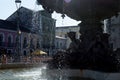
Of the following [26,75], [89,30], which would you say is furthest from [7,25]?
[89,30]

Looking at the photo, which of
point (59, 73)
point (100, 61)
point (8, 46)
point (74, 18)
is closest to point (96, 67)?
point (100, 61)

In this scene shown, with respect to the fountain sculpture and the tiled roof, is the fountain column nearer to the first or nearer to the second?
the fountain sculpture

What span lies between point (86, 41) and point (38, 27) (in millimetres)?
56328

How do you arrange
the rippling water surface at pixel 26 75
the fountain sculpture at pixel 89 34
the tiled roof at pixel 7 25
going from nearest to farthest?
the fountain sculpture at pixel 89 34, the rippling water surface at pixel 26 75, the tiled roof at pixel 7 25

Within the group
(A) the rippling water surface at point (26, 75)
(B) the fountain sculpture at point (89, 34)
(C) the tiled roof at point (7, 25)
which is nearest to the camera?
(B) the fountain sculpture at point (89, 34)

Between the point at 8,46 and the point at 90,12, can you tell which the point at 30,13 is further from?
the point at 90,12

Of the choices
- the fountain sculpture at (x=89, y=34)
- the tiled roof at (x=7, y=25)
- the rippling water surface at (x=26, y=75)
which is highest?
the tiled roof at (x=7, y=25)

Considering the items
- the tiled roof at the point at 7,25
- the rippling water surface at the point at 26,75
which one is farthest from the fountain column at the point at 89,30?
the tiled roof at the point at 7,25

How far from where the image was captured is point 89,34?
416 inches

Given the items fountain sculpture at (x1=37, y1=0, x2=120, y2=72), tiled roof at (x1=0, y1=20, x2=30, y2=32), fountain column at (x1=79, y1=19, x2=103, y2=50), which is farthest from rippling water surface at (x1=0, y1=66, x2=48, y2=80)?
tiled roof at (x1=0, y1=20, x2=30, y2=32)

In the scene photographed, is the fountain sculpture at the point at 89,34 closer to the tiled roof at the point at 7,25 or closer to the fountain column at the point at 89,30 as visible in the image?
the fountain column at the point at 89,30

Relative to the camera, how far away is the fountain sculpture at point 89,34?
9.49 m

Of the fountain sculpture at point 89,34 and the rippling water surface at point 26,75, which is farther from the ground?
the fountain sculpture at point 89,34

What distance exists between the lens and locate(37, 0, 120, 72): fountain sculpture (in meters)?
9.49
